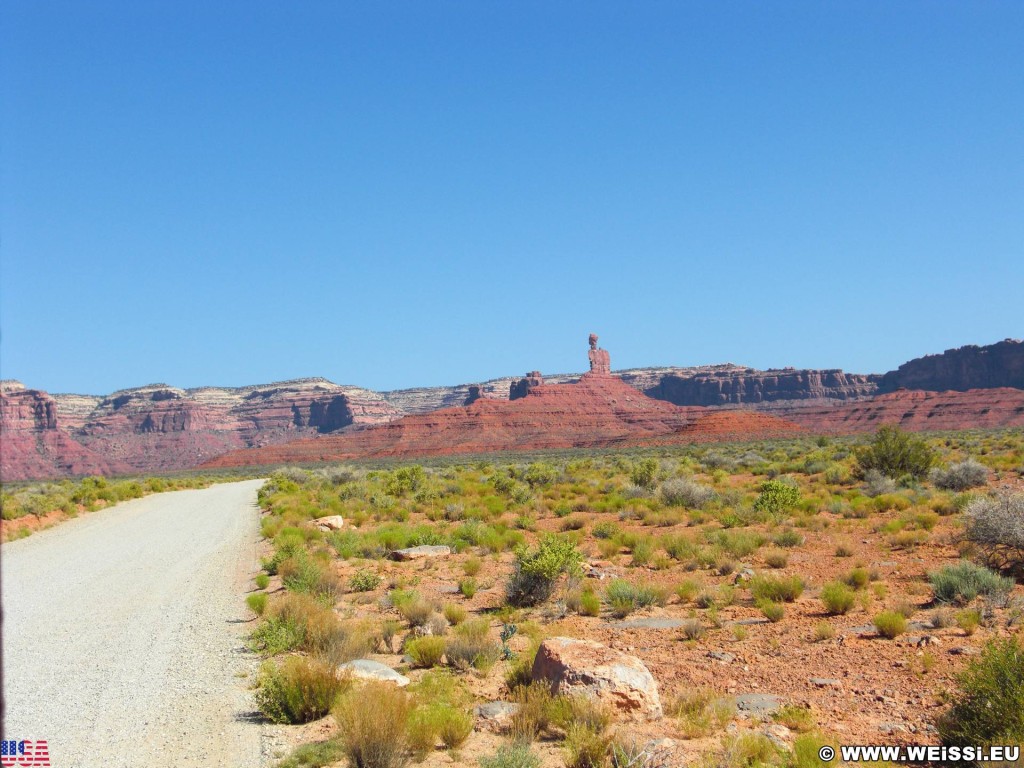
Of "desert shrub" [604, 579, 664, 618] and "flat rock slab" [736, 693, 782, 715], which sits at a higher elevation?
"desert shrub" [604, 579, 664, 618]

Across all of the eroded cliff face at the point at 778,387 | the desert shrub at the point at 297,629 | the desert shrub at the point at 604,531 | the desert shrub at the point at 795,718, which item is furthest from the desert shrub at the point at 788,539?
the eroded cliff face at the point at 778,387

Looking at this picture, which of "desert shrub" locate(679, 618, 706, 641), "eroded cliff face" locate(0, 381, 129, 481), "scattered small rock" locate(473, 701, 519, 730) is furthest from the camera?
"eroded cliff face" locate(0, 381, 129, 481)

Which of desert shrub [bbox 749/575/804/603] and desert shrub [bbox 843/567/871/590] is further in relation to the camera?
desert shrub [bbox 843/567/871/590]

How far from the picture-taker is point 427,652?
8.92m

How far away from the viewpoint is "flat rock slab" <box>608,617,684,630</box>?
10.7 metres

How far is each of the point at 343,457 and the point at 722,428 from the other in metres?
60.1

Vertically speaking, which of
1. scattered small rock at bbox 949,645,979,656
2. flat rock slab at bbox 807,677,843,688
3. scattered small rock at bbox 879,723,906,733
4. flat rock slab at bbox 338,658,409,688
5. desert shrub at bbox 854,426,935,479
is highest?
desert shrub at bbox 854,426,935,479

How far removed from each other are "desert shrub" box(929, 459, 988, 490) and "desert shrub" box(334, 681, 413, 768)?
22.5m

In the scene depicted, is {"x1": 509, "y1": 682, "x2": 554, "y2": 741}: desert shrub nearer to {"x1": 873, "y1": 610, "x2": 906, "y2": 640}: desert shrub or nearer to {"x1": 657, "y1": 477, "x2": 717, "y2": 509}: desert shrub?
{"x1": 873, "y1": 610, "x2": 906, "y2": 640}: desert shrub

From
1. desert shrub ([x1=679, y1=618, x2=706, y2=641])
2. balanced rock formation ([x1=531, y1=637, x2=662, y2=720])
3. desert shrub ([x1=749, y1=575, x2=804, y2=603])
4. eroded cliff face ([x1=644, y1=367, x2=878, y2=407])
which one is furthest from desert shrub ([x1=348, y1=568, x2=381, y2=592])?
eroded cliff face ([x1=644, y1=367, x2=878, y2=407])

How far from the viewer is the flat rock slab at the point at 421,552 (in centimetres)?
1656

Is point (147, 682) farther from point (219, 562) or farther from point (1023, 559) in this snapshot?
point (1023, 559)

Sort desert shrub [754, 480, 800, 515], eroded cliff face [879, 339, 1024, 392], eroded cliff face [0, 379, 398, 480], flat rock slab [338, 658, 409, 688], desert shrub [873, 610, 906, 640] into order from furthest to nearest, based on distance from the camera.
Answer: eroded cliff face [879, 339, 1024, 392] → eroded cliff face [0, 379, 398, 480] → desert shrub [754, 480, 800, 515] → desert shrub [873, 610, 906, 640] → flat rock slab [338, 658, 409, 688]

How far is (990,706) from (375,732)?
5065mm
